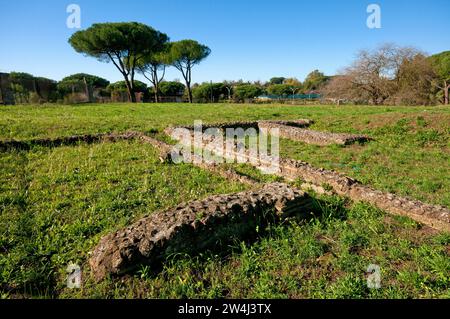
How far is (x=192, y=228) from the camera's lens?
3080 millimetres

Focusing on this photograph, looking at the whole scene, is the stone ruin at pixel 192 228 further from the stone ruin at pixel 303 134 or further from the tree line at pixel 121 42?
the tree line at pixel 121 42

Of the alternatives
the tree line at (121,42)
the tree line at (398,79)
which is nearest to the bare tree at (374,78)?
the tree line at (398,79)

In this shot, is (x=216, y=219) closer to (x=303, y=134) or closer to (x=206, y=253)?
(x=206, y=253)

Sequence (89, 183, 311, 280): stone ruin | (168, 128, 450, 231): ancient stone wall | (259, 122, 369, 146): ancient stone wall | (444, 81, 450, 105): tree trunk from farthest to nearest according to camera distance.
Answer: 1. (444, 81, 450, 105): tree trunk
2. (259, 122, 369, 146): ancient stone wall
3. (168, 128, 450, 231): ancient stone wall
4. (89, 183, 311, 280): stone ruin

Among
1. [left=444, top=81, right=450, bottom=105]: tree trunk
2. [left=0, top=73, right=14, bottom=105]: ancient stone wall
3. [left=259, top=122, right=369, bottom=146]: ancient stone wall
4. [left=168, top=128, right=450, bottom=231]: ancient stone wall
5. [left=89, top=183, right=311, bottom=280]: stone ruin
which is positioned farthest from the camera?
[left=444, top=81, right=450, bottom=105]: tree trunk

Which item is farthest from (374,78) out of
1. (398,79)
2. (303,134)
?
Result: (303,134)

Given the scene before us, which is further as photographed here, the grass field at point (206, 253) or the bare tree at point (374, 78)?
the bare tree at point (374, 78)

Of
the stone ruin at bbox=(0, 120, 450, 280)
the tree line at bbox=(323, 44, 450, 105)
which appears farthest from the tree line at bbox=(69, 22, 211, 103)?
the stone ruin at bbox=(0, 120, 450, 280)

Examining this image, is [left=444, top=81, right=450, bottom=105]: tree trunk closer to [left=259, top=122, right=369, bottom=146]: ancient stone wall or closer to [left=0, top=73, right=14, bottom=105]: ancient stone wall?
[left=259, top=122, right=369, bottom=146]: ancient stone wall

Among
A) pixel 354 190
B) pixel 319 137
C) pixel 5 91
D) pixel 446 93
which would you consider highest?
pixel 5 91

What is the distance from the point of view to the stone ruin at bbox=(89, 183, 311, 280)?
2.78 meters

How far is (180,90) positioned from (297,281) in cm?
5999

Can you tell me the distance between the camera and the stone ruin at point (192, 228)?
9.12 ft

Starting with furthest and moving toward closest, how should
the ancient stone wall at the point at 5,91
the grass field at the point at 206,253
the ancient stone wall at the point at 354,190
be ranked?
the ancient stone wall at the point at 5,91 → the ancient stone wall at the point at 354,190 → the grass field at the point at 206,253
